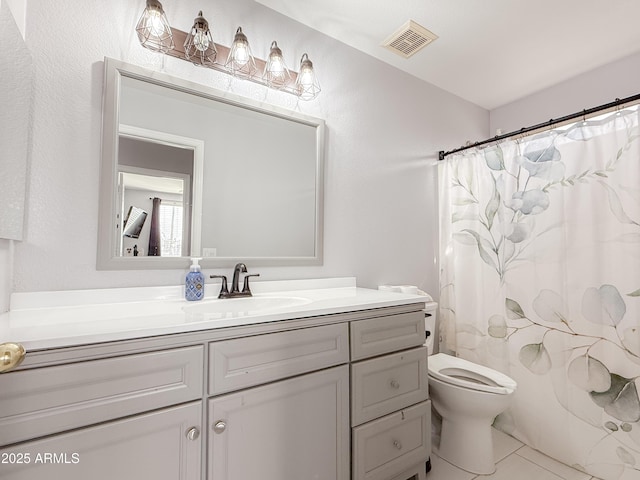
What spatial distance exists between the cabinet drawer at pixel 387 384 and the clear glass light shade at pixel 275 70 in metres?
1.39

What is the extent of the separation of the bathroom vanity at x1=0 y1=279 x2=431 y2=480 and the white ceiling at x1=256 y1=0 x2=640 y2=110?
1.50 meters

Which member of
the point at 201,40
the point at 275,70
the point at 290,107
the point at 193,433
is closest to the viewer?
the point at 193,433

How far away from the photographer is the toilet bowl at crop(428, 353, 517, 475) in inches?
60.7

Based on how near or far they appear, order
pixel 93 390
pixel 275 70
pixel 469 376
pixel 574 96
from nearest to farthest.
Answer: pixel 93 390 → pixel 275 70 → pixel 469 376 → pixel 574 96

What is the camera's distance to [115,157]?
1.25 m

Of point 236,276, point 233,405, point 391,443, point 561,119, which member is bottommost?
point 391,443

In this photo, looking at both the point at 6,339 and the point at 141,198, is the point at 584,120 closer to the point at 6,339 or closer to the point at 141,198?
the point at 141,198

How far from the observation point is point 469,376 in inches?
71.1

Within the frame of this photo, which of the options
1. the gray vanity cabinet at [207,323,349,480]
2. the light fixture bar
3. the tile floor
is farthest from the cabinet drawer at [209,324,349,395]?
the light fixture bar

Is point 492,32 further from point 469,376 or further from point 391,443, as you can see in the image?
point 391,443

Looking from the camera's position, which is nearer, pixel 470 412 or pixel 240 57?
pixel 240 57

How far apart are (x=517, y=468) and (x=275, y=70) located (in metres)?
2.40

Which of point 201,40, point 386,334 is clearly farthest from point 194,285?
point 201,40

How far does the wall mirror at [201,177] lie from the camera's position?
4.14 feet
